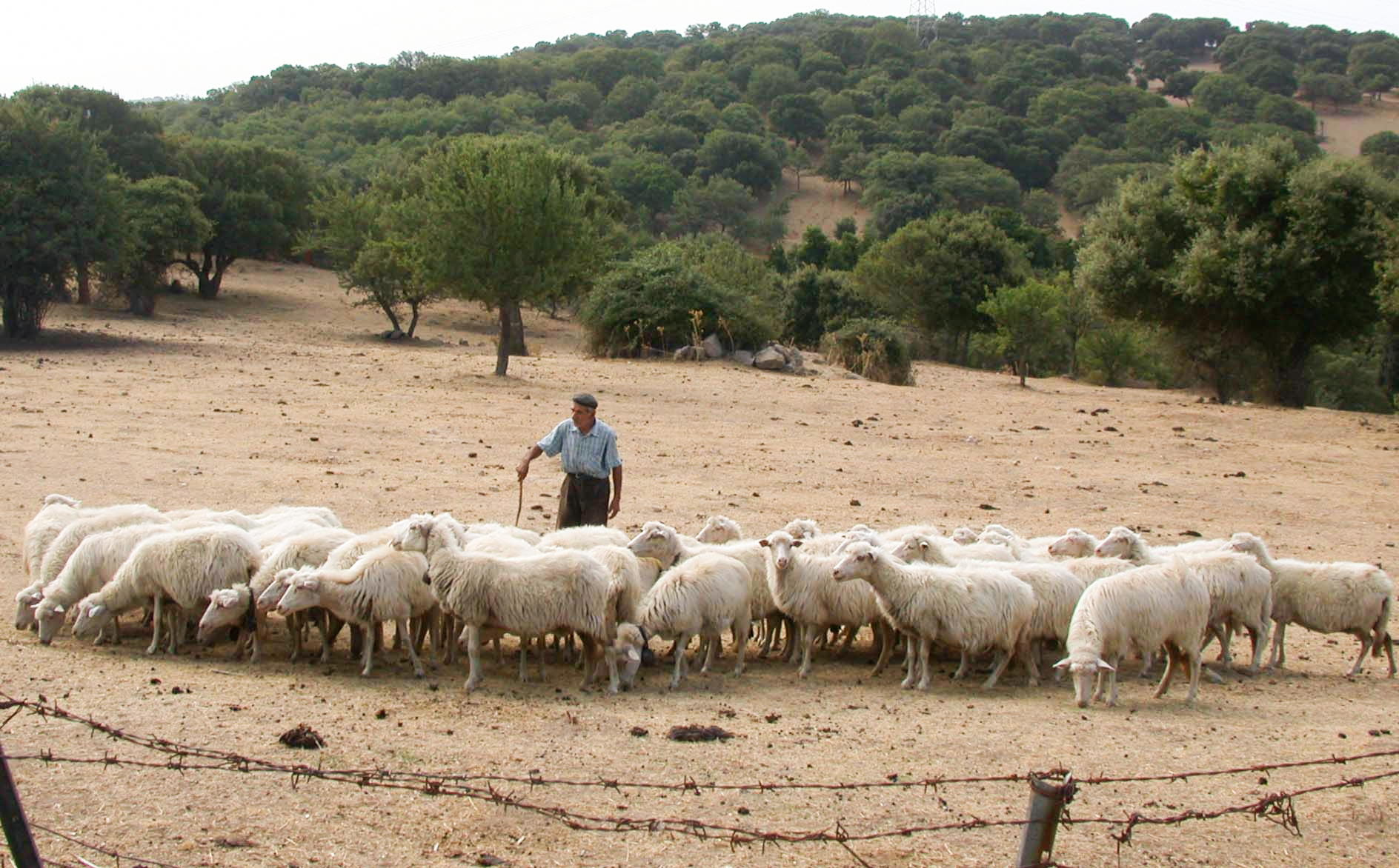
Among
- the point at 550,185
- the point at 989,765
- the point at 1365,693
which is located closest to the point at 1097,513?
the point at 1365,693

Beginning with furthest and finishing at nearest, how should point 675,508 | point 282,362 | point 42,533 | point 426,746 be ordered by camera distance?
point 282,362, point 675,508, point 42,533, point 426,746

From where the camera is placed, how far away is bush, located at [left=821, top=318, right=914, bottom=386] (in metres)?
30.9

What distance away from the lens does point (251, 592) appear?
9031 mm

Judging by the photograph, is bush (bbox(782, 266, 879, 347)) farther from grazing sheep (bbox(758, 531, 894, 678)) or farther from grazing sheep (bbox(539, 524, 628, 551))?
grazing sheep (bbox(758, 531, 894, 678))

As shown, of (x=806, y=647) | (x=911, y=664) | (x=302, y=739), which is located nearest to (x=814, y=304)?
(x=806, y=647)

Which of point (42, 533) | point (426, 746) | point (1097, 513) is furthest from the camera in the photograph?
point (1097, 513)

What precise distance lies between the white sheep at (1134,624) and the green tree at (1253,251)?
20.3m

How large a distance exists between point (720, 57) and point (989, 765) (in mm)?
135530

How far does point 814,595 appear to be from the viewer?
9555 millimetres

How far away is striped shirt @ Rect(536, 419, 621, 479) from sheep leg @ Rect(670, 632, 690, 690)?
7.54ft

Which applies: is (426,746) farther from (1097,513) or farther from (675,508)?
(1097,513)

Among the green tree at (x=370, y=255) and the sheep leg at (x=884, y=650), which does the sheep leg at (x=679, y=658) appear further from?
the green tree at (x=370, y=255)

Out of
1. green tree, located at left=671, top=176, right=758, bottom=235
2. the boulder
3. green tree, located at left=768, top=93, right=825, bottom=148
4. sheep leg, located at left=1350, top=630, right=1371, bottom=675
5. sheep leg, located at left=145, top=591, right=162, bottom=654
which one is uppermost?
green tree, located at left=768, top=93, right=825, bottom=148

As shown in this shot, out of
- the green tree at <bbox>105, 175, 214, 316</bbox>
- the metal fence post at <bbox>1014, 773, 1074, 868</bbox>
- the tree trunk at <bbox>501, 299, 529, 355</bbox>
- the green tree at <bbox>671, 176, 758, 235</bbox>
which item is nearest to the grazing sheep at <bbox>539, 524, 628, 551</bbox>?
the metal fence post at <bbox>1014, 773, 1074, 868</bbox>
